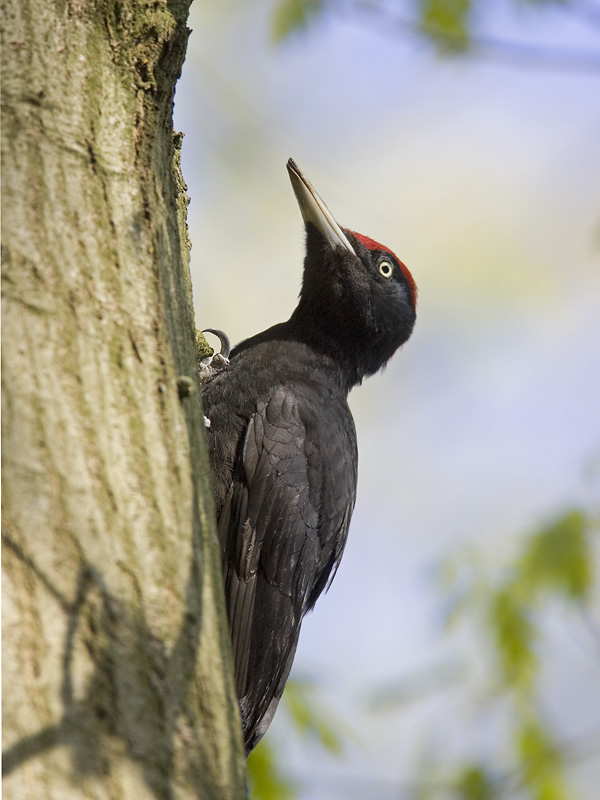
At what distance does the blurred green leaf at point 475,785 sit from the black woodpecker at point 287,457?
44.5 inches

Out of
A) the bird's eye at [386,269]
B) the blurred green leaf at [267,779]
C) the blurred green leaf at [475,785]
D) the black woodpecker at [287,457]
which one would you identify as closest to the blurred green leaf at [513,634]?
the blurred green leaf at [475,785]

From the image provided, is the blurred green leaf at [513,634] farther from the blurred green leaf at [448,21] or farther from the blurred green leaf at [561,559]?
the blurred green leaf at [448,21]

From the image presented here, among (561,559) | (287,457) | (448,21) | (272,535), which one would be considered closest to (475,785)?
(561,559)

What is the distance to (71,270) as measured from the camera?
6.15ft

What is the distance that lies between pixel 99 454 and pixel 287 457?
87.7 inches

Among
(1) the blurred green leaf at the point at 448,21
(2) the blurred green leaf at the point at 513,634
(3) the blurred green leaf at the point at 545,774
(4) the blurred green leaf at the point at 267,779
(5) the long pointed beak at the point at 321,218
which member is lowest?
(3) the blurred green leaf at the point at 545,774

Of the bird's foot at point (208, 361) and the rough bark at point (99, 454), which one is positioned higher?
the bird's foot at point (208, 361)

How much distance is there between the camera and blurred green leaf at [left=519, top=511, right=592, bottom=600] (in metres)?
4.83

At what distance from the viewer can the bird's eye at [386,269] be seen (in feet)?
16.4

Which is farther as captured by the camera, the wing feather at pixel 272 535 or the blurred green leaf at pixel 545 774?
the blurred green leaf at pixel 545 774

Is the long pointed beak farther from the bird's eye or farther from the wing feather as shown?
the wing feather

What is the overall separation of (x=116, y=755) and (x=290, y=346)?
10.3ft

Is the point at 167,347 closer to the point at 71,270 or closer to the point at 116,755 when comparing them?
the point at 71,270

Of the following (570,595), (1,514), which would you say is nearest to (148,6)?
(1,514)
